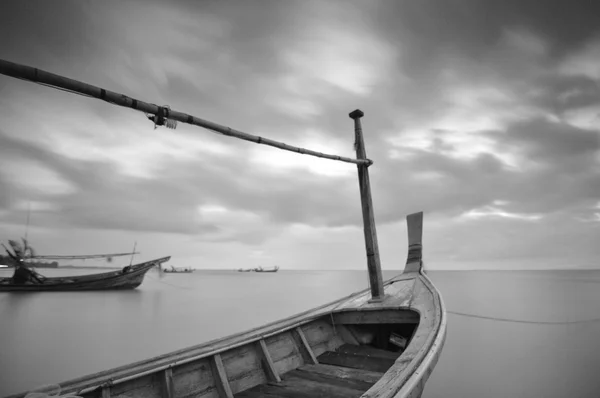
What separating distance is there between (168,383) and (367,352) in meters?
3.53

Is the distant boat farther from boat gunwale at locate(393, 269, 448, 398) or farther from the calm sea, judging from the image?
boat gunwale at locate(393, 269, 448, 398)

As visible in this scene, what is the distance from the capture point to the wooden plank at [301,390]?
3651 mm

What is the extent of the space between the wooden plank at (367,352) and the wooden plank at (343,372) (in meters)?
0.77

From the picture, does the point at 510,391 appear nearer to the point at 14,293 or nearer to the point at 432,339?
the point at 432,339

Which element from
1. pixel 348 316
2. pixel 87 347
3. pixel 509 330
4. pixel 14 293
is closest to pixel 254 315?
pixel 87 347

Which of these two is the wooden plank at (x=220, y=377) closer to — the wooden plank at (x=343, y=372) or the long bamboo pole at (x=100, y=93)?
the wooden plank at (x=343, y=372)

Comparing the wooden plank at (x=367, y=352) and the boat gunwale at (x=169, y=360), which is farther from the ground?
the boat gunwale at (x=169, y=360)

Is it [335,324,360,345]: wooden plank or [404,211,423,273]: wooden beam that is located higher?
[404,211,423,273]: wooden beam

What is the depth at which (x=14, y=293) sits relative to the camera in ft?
103

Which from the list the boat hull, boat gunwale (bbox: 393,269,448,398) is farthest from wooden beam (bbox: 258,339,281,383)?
the boat hull

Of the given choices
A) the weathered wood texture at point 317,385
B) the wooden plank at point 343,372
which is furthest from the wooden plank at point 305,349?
the weathered wood texture at point 317,385

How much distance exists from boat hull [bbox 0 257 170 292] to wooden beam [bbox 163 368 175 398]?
29.2 meters

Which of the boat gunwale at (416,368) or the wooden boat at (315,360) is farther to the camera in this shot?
the wooden boat at (315,360)

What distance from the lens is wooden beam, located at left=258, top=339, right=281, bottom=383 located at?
402cm
